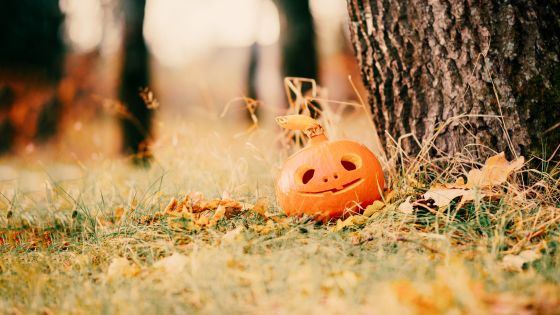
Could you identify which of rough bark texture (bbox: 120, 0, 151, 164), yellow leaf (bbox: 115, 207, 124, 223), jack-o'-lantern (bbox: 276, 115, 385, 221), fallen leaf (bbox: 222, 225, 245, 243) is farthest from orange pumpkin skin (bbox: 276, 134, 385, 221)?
rough bark texture (bbox: 120, 0, 151, 164)

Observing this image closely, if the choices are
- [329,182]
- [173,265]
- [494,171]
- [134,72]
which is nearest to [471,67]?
[494,171]

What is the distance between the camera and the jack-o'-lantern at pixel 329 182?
2.10 meters

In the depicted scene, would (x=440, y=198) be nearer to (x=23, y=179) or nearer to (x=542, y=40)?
(x=542, y=40)

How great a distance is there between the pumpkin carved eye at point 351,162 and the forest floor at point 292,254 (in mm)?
216

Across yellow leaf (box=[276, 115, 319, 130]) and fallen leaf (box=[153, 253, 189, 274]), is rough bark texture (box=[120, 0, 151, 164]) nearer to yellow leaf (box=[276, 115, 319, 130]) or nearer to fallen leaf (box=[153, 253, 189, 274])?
yellow leaf (box=[276, 115, 319, 130])

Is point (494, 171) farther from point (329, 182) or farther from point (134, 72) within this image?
point (134, 72)

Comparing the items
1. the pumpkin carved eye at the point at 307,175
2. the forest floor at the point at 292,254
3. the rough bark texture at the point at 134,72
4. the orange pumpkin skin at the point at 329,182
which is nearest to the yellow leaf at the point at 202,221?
the forest floor at the point at 292,254

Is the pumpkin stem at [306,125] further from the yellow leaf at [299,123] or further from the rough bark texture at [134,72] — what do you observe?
the rough bark texture at [134,72]

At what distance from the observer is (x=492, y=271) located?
1.37 metres

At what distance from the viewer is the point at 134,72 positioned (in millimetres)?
5723

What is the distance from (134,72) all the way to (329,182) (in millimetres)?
4345

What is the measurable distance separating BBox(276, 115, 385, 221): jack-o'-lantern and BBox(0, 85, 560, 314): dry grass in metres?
0.09

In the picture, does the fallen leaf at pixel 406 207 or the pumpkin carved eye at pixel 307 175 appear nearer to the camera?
the fallen leaf at pixel 406 207

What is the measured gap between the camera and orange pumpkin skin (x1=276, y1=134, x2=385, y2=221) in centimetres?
210
